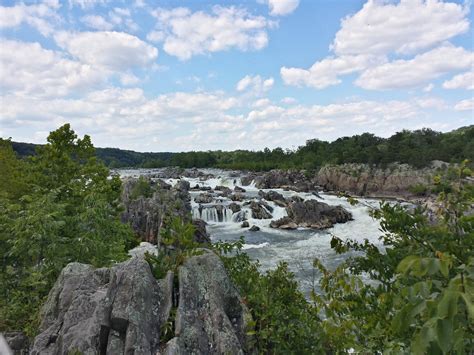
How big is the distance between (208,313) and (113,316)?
4.27ft

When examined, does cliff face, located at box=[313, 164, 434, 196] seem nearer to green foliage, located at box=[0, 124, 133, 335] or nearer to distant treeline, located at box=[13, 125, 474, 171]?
distant treeline, located at box=[13, 125, 474, 171]

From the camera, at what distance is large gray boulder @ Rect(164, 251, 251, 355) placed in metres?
4.44

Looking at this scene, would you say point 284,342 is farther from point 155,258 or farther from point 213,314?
point 155,258

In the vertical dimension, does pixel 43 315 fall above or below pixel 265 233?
above

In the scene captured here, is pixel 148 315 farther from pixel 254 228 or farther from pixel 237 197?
pixel 237 197

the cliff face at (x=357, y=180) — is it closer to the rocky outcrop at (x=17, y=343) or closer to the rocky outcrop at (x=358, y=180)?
the rocky outcrop at (x=358, y=180)

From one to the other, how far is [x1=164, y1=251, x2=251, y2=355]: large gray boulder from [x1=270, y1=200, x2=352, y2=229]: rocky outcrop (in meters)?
29.8

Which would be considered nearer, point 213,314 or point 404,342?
point 404,342

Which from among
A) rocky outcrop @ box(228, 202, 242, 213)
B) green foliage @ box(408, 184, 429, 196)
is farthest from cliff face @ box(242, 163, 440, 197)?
green foliage @ box(408, 184, 429, 196)

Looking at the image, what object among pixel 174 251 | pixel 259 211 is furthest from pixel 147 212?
pixel 174 251

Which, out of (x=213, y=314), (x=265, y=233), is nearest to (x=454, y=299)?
(x=213, y=314)

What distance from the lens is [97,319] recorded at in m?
4.63

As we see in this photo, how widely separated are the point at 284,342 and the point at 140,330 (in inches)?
74.2

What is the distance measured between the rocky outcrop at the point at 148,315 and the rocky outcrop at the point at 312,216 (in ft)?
98.4
